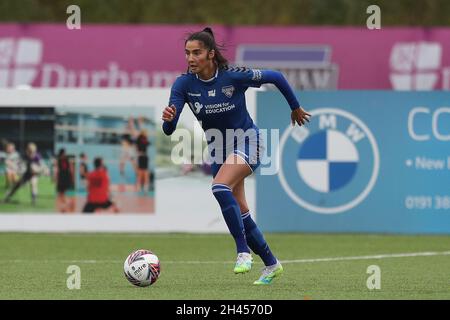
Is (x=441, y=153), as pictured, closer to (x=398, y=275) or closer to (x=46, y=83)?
(x=398, y=275)

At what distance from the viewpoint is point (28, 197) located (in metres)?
18.3

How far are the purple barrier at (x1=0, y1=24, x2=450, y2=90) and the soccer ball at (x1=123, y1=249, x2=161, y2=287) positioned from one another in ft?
55.8

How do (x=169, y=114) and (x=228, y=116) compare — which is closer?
(x=169, y=114)

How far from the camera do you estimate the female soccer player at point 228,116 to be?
1079 cm

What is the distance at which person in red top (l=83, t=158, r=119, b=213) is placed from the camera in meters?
18.2

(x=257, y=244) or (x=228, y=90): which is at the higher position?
(x=228, y=90)

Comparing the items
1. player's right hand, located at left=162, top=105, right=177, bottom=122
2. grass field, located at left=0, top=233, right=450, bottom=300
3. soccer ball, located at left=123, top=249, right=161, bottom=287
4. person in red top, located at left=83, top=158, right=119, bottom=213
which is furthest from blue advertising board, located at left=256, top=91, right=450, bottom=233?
soccer ball, located at left=123, top=249, right=161, bottom=287

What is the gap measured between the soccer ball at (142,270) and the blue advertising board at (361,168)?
7460 mm

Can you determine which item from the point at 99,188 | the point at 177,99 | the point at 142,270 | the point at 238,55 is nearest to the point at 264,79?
the point at 177,99

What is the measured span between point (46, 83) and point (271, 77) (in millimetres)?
17339

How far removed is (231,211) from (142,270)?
2.90ft

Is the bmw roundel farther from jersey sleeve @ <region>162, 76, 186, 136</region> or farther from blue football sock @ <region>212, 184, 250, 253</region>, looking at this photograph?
blue football sock @ <region>212, 184, 250, 253</region>

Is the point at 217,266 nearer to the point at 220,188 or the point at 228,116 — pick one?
the point at 220,188
